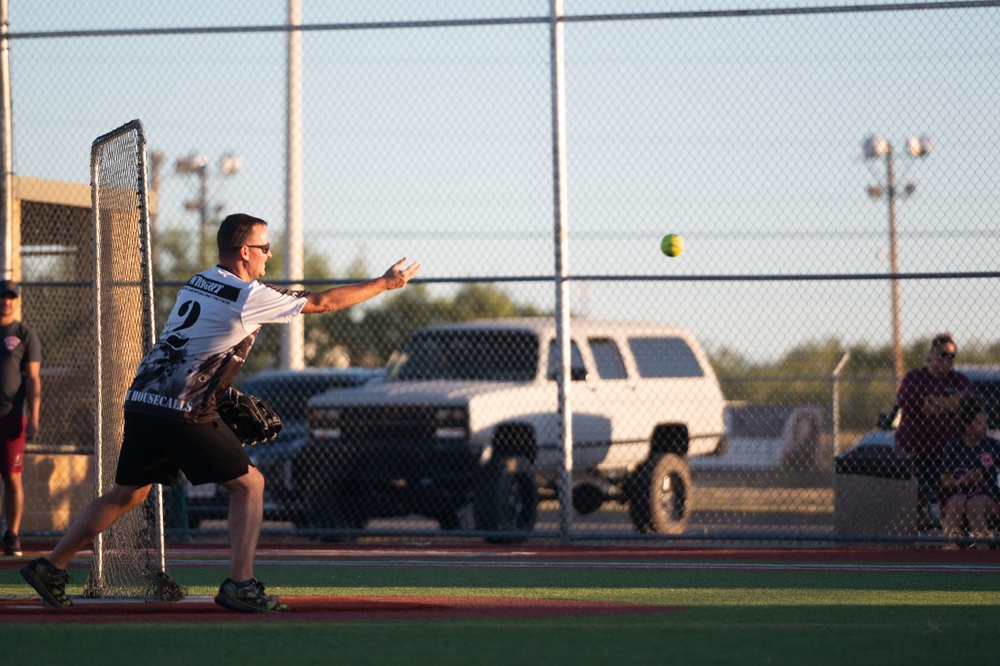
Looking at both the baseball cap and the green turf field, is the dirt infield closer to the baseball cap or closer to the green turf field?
the green turf field

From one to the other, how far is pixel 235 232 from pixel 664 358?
28.9ft

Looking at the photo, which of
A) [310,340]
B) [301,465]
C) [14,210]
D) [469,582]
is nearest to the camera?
[469,582]

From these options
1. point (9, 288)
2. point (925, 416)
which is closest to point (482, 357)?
point (925, 416)

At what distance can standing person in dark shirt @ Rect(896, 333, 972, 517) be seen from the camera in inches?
484

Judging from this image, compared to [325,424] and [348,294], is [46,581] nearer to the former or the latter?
[348,294]

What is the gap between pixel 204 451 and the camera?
7.13 metres

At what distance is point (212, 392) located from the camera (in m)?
7.15

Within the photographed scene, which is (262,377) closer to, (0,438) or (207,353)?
(0,438)

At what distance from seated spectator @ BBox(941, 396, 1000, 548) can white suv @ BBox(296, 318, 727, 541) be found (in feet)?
9.45

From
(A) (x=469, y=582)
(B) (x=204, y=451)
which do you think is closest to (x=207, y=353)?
(B) (x=204, y=451)

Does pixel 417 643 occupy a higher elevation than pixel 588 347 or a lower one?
lower

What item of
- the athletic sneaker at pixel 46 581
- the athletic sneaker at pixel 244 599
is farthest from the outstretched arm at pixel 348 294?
the athletic sneaker at pixel 46 581

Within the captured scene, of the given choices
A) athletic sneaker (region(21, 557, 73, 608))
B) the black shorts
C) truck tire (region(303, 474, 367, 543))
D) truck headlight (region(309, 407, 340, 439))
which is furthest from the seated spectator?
athletic sneaker (region(21, 557, 73, 608))

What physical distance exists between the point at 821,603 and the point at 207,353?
11.2ft
